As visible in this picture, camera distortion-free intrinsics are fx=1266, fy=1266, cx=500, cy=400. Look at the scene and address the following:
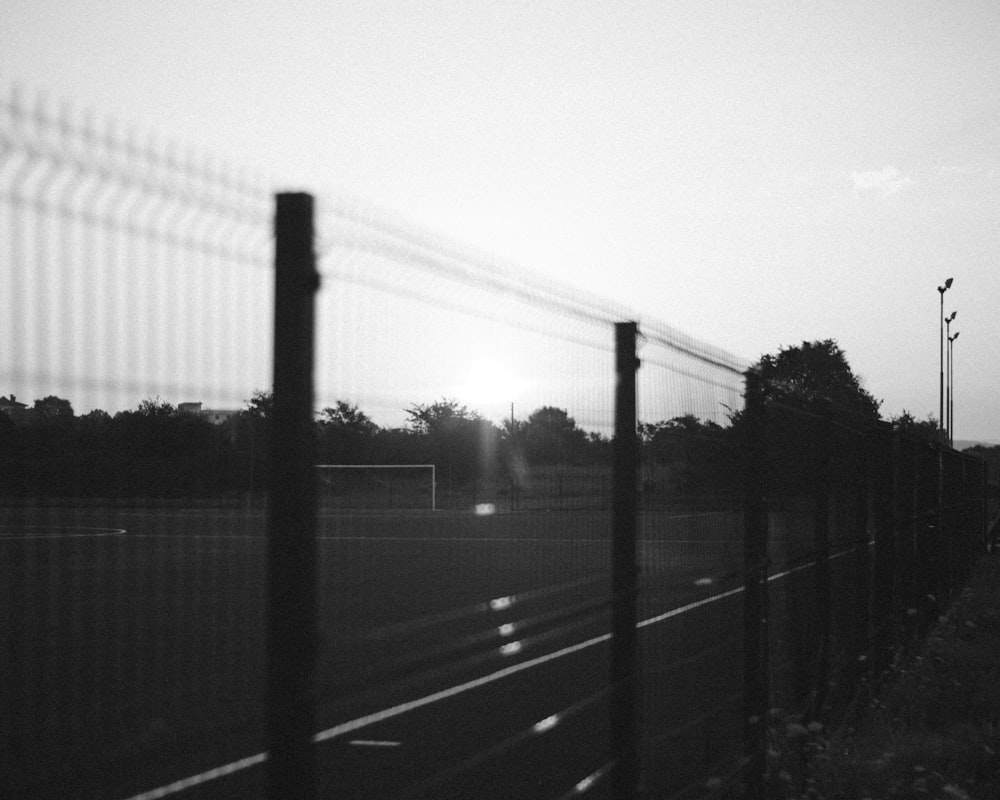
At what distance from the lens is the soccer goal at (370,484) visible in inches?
129

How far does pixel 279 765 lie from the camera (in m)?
2.64

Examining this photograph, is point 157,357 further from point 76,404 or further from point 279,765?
point 279,765

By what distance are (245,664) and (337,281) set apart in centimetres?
89

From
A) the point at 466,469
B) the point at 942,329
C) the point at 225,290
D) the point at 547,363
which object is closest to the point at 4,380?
the point at 225,290

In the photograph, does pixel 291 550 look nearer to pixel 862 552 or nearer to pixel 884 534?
pixel 862 552

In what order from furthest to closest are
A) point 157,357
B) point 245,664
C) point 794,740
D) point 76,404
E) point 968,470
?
point 968,470, point 794,740, point 245,664, point 157,357, point 76,404

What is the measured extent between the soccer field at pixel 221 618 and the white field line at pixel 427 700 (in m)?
0.03

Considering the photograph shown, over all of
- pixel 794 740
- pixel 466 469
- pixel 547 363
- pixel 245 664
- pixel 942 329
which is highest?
pixel 942 329

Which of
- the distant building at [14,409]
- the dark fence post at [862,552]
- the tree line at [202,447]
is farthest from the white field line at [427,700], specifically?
the distant building at [14,409]

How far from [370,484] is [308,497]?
1.08m

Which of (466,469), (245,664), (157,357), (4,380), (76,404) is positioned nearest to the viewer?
(4,380)

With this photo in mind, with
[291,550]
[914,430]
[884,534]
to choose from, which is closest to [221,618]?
[291,550]

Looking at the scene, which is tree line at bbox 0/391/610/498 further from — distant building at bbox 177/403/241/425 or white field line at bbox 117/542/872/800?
white field line at bbox 117/542/872/800

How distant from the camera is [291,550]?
2.68m
